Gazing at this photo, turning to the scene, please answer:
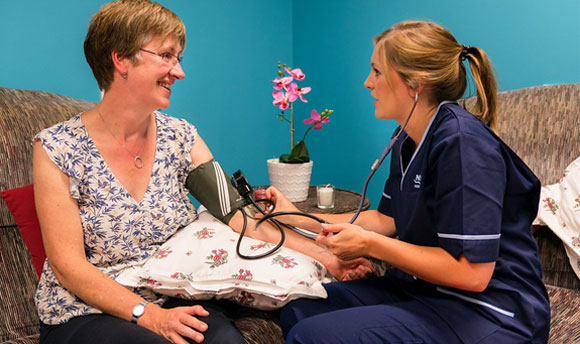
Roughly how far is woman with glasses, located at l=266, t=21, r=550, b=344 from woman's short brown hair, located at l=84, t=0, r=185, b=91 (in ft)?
1.83

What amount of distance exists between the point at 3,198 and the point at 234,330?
76 cm

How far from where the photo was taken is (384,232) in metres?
1.30

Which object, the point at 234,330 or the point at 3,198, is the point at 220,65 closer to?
the point at 3,198

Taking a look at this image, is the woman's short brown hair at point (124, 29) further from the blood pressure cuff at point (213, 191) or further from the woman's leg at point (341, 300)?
the woman's leg at point (341, 300)

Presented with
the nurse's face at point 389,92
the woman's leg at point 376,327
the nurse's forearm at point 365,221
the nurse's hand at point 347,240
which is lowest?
the woman's leg at point 376,327

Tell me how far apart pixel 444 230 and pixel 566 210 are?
0.74 meters

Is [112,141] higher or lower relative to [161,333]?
higher

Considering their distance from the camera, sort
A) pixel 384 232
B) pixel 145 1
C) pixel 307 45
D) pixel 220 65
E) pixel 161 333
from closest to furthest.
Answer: pixel 161 333 < pixel 145 1 < pixel 384 232 < pixel 220 65 < pixel 307 45

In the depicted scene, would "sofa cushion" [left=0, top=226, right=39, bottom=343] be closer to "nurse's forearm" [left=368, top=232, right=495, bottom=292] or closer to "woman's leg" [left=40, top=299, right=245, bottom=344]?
"woman's leg" [left=40, top=299, right=245, bottom=344]

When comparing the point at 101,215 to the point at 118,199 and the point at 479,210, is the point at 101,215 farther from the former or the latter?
the point at 479,210

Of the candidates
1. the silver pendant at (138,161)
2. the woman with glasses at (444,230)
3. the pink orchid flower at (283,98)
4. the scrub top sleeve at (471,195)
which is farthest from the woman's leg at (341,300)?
the pink orchid flower at (283,98)

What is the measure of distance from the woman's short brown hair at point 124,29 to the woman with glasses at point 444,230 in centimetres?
56

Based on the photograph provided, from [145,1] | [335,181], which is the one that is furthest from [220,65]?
[145,1]

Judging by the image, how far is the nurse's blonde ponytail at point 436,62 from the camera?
1.02m
